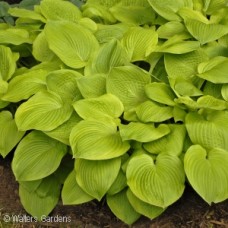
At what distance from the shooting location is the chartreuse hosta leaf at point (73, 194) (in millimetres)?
2486

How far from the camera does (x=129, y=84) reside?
8.79ft

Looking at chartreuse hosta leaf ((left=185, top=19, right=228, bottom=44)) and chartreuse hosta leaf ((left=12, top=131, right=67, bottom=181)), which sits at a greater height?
chartreuse hosta leaf ((left=185, top=19, right=228, bottom=44))

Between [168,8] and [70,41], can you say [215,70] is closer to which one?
[168,8]

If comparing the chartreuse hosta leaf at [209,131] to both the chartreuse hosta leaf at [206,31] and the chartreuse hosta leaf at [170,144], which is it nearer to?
the chartreuse hosta leaf at [170,144]

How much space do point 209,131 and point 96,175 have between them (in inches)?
22.4

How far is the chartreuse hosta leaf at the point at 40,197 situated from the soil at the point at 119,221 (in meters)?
0.05

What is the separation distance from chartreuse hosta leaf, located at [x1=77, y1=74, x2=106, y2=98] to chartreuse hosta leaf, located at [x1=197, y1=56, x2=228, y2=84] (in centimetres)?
50

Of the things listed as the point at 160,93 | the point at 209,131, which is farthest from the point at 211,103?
the point at 160,93

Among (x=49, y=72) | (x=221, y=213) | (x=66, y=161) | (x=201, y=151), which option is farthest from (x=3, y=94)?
(x=221, y=213)

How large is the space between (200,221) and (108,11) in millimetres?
1540

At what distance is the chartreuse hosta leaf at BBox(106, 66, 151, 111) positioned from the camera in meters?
2.64

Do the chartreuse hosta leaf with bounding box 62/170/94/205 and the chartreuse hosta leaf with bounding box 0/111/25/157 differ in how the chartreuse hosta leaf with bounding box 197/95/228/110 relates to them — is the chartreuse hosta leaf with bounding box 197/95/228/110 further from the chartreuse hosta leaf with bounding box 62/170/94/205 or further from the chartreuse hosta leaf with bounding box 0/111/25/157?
the chartreuse hosta leaf with bounding box 0/111/25/157

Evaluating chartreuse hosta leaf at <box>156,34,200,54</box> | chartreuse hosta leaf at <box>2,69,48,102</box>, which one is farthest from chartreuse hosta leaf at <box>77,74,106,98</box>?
chartreuse hosta leaf at <box>156,34,200,54</box>
